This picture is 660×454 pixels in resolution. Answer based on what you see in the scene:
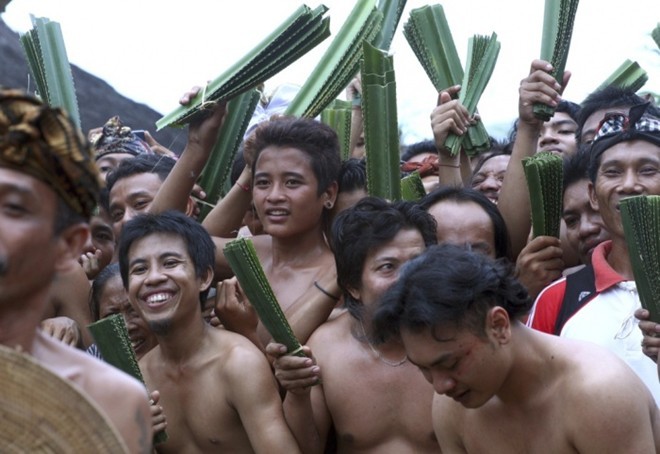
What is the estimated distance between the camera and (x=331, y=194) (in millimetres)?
5641

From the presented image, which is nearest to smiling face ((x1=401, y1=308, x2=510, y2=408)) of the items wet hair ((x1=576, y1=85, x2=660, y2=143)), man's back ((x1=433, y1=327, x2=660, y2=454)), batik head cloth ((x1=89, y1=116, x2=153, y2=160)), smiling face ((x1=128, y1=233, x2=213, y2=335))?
man's back ((x1=433, y1=327, x2=660, y2=454))

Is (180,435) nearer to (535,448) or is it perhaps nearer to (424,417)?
(424,417)

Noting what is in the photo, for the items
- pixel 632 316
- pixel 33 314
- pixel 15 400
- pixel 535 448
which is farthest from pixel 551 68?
pixel 15 400

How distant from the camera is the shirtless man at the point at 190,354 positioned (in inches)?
192

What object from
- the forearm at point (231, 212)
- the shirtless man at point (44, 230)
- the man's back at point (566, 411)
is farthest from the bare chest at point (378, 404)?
the shirtless man at point (44, 230)

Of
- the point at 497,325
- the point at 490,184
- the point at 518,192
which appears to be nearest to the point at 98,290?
the point at 518,192

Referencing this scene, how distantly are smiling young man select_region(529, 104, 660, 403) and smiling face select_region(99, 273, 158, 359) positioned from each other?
5.44 feet

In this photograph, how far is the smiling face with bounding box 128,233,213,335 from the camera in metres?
5.03

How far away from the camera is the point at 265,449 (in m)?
4.74

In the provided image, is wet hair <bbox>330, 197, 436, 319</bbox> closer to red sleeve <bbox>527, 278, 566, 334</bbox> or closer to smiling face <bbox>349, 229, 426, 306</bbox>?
smiling face <bbox>349, 229, 426, 306</bbox>

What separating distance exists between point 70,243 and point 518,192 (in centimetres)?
301

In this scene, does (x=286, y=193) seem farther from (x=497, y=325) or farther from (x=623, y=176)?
(x=497, y=325)

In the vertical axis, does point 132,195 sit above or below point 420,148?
below

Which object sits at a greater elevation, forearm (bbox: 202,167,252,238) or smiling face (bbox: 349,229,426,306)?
forearm (bbox: 202,167,252,238)
